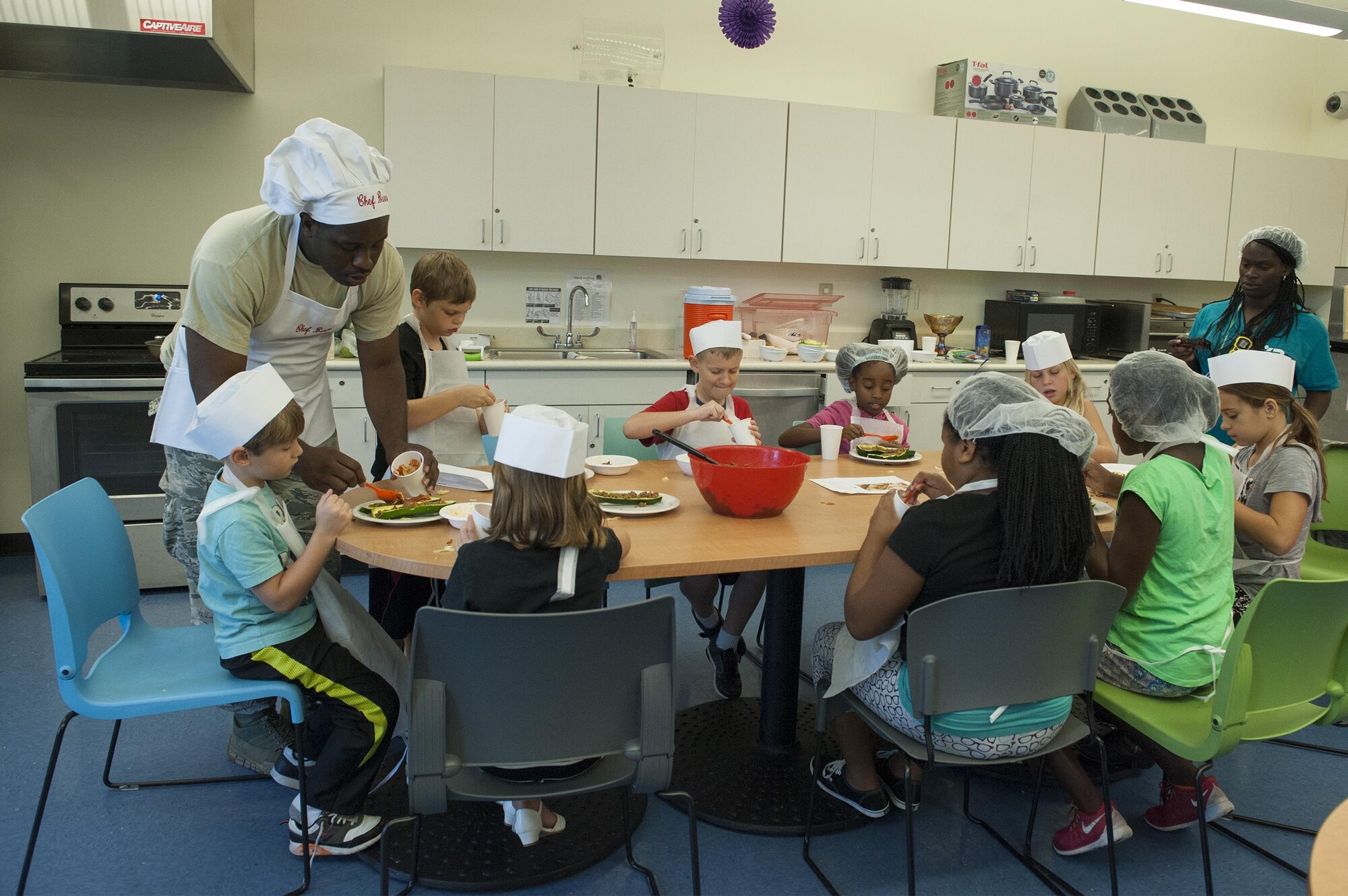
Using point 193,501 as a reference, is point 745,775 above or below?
below

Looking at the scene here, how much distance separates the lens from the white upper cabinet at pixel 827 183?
482 centimetres

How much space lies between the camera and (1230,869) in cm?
226

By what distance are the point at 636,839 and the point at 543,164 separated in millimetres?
3149

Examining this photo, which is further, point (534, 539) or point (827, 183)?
point (827, 183)

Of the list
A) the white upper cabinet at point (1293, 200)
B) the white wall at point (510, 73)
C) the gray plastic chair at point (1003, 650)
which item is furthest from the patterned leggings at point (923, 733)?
the white upper cabinet at point (1293, 200)

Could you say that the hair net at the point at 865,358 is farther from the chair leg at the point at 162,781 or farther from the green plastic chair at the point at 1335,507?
the chair leg at the point at 162,781

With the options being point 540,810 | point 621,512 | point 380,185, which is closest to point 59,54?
point 380,185

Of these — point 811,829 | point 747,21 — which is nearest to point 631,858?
point 811,829

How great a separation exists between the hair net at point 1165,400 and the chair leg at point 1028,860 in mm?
976

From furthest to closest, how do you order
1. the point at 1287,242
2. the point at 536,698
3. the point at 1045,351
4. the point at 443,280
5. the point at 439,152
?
the point at 439,152, the point at 1287,242, the point at 1045,351, the point at 443,280, the point at 536,698

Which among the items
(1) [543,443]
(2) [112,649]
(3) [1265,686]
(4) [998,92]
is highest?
(4) [998,92]

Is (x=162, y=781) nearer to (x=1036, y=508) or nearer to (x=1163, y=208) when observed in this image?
(x=1036, y=508)

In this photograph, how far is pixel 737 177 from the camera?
4.75 m

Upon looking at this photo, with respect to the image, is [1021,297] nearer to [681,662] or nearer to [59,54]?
[681,662]
